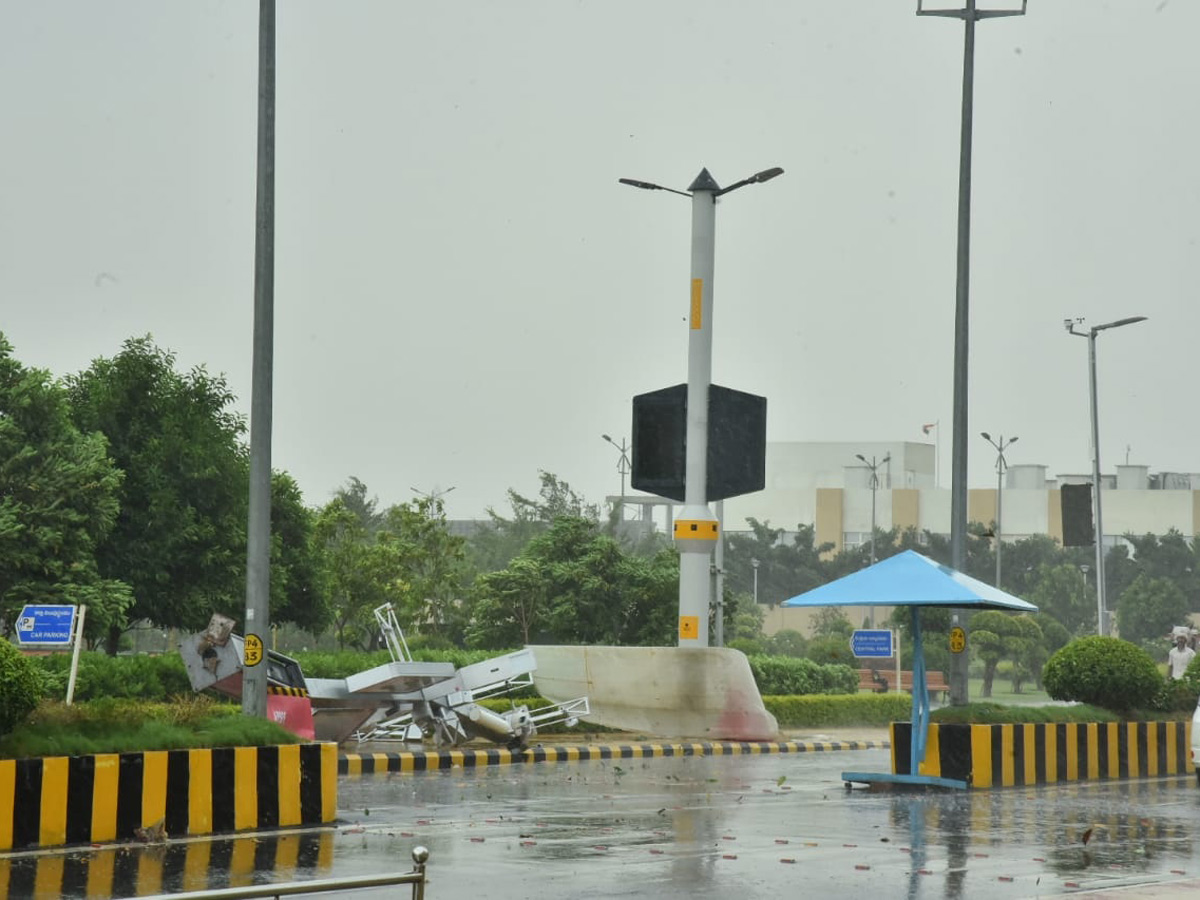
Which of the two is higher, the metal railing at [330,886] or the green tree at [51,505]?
the green tree at [51,505]

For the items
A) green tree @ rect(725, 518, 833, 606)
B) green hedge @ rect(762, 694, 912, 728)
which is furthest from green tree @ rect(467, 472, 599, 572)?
green hedge @ rect(762, 694, 912, 728)

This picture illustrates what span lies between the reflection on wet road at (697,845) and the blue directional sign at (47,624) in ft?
11.9

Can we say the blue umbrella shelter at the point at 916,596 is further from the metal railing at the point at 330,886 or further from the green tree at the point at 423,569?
the green tree at the point at 423,569

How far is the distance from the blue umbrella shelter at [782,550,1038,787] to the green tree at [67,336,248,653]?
881 inches

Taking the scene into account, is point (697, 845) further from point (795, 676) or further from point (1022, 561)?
point (1022, 561)

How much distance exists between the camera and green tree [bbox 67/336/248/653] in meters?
38.4

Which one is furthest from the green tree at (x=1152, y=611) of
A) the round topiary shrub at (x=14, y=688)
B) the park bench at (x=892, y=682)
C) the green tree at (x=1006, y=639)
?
the round topiary shrub at (x=14, y=688)

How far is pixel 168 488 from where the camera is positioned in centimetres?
3862

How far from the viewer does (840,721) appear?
37.7m

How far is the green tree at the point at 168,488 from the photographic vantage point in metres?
38.4

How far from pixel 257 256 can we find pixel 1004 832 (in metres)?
8.92

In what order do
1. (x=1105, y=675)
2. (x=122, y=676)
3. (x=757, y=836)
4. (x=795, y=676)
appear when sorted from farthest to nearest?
(x=795, y=676) → (x=122, y=676) → (x=1105, y=675) → (x=757, y=836)

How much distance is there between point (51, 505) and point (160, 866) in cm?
2433

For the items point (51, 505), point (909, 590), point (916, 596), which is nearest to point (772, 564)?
point (51, 505)
